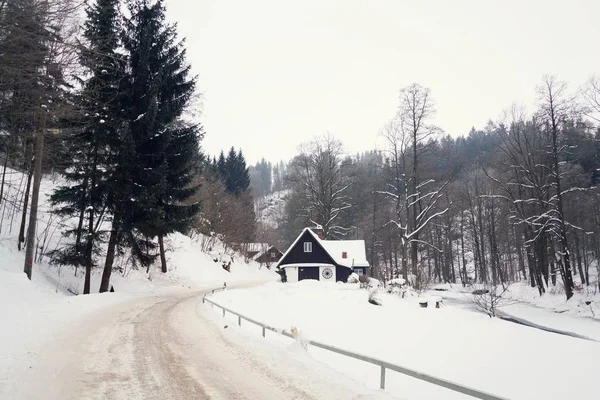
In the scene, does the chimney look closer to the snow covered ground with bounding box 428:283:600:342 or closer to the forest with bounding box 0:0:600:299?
the forest with bounding box 0:0:600:299

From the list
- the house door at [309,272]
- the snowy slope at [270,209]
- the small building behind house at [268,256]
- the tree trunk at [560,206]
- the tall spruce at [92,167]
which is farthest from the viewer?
the snowy slope at [270,209]

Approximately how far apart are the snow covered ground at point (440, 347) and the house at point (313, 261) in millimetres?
21932

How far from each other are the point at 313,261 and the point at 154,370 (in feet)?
113

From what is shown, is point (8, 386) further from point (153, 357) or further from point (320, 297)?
point (320, 297)

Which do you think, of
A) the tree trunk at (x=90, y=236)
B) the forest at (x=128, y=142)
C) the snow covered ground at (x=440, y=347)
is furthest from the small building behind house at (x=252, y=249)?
the snow covered ground at (x=440, y=347)

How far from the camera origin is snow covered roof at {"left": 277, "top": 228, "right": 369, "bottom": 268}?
137 ft

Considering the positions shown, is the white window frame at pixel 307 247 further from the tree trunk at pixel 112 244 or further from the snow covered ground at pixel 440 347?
the tree trunk at pixel 112 244

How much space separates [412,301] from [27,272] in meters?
18.6

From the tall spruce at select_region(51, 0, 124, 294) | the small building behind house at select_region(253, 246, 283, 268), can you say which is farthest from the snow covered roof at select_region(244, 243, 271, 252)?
the tall spruce at select_region(51, 0, 124, 294)

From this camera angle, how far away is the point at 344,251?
43.8m

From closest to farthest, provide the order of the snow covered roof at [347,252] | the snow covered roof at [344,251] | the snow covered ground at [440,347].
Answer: the snow covered ground at [440,347] < the snow covered roof at [344,251] < the snow covered roof at [347,252]

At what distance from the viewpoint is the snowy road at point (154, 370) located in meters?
5.98

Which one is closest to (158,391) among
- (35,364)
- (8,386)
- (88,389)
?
(88,389)

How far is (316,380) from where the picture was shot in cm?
673
